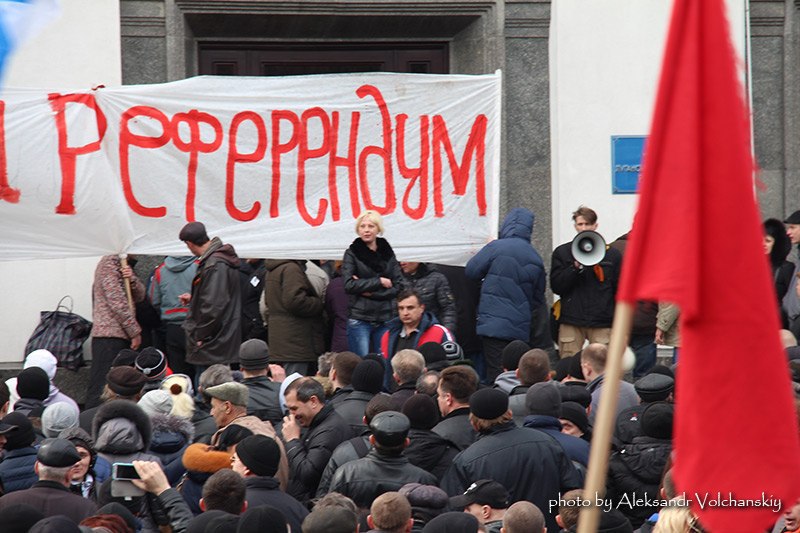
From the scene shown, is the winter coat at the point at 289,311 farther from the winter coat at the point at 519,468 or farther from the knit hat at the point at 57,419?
the winter coat at the point at 519,468

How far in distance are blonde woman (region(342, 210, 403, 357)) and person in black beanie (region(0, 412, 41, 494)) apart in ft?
12.1

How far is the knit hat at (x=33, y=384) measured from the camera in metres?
8.12

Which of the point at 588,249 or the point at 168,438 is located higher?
the point at 588,249

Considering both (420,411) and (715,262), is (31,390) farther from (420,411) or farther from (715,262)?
(715,262)

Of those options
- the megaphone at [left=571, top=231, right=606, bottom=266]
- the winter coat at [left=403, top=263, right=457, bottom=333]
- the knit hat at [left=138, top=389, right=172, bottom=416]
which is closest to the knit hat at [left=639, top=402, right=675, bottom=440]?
the knit hat at [left=138, top=389, right=172, bottom=416]

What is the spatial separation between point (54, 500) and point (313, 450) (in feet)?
5.64

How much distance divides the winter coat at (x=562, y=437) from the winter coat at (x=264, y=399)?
69.4 inches

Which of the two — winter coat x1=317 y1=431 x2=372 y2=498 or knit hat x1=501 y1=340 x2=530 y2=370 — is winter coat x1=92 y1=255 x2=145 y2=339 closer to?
knit hat x1=501 y1=340 x2=530 y2=370

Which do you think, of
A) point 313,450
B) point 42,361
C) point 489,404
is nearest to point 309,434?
point 313,450

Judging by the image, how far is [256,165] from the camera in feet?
35.9

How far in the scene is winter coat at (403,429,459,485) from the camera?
7250 millimetres

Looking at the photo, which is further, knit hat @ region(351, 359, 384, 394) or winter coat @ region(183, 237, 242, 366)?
winter coat @ region(183, 237, 242, 366)

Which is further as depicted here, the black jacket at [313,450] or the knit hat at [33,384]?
the knit hat at [33,384]

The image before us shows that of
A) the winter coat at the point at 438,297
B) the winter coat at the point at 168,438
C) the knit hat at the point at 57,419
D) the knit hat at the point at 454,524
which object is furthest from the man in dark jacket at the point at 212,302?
the knit hat at the point at 454,524
